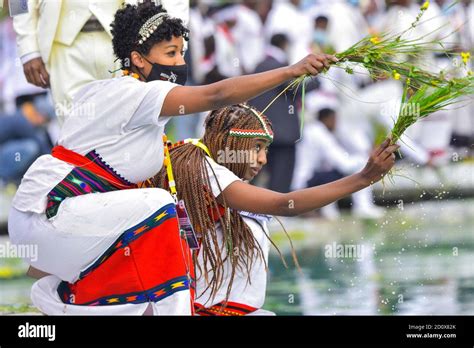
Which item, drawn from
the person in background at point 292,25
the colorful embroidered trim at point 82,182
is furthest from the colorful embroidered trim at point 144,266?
the person in background at point 292,25

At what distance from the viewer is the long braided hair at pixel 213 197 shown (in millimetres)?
5941

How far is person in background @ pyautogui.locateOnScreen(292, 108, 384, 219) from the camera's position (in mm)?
10188

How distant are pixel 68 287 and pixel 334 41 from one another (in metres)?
4.68

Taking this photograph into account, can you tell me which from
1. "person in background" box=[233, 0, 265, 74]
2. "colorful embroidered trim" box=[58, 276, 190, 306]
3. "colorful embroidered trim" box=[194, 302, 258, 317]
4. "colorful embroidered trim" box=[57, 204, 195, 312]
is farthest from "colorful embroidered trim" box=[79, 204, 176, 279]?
"person in background" box=[233, 0, 265, 74]

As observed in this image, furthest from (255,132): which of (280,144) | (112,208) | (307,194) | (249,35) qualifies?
(249,35)

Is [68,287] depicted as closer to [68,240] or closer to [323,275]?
[68,240]

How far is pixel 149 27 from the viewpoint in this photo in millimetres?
5887

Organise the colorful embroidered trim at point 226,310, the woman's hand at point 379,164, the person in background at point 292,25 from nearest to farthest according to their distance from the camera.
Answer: the woman's hand at point 379,164 → the colorful embroidered trim at point 226,310 → the person in background at point 292,25

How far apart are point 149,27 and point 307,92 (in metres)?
4.24

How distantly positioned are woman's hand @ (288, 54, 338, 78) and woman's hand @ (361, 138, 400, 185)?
A: 0.43 meters

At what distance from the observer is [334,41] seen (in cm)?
1000

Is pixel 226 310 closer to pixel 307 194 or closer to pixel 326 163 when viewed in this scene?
pixel 307 194

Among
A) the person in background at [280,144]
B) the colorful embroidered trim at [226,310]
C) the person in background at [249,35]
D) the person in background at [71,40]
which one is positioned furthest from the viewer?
the person in background at [249,35]

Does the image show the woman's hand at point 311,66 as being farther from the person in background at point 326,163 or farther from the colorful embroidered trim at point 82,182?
the person in background at point 326,163
